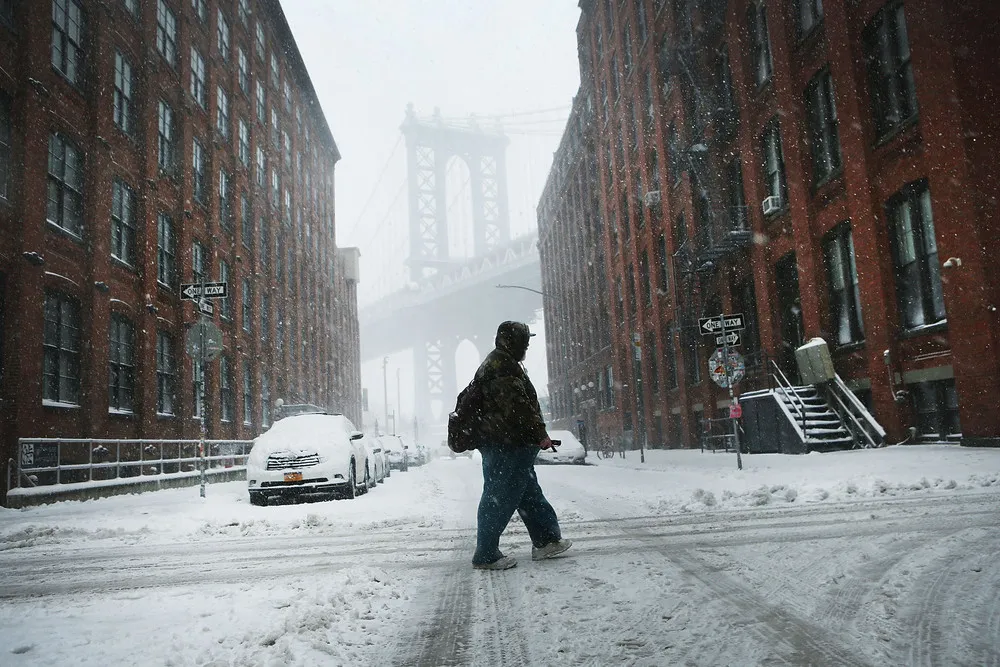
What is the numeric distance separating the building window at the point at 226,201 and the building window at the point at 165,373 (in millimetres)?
7478

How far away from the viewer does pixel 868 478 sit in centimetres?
988

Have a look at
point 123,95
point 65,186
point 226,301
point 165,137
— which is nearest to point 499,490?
point 65,186

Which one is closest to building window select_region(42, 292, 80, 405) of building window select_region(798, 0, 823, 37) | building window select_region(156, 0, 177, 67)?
building window select_region(156, 0, 177, 67)

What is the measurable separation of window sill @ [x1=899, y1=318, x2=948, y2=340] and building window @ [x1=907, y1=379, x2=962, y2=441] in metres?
0.95

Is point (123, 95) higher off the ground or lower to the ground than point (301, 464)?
higher

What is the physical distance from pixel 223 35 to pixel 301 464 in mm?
24479

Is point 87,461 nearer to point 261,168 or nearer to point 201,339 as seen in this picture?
point 201,339

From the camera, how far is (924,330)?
1398 centimetres

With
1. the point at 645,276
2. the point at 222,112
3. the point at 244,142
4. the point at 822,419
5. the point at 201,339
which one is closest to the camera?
the point at 201,339

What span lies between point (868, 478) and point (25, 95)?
51.6 feet

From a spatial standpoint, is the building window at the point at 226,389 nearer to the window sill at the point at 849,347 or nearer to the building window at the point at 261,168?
the building window at the point at 261,168

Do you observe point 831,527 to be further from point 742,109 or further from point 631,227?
point 631,227

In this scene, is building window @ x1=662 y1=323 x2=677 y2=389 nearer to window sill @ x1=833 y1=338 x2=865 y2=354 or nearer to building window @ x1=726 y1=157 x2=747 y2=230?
building window @ x1=726 y1=157 x2=747 y2=230

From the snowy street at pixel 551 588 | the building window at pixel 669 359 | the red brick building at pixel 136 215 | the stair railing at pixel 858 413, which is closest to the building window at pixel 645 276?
the building window at pixel 669 359
